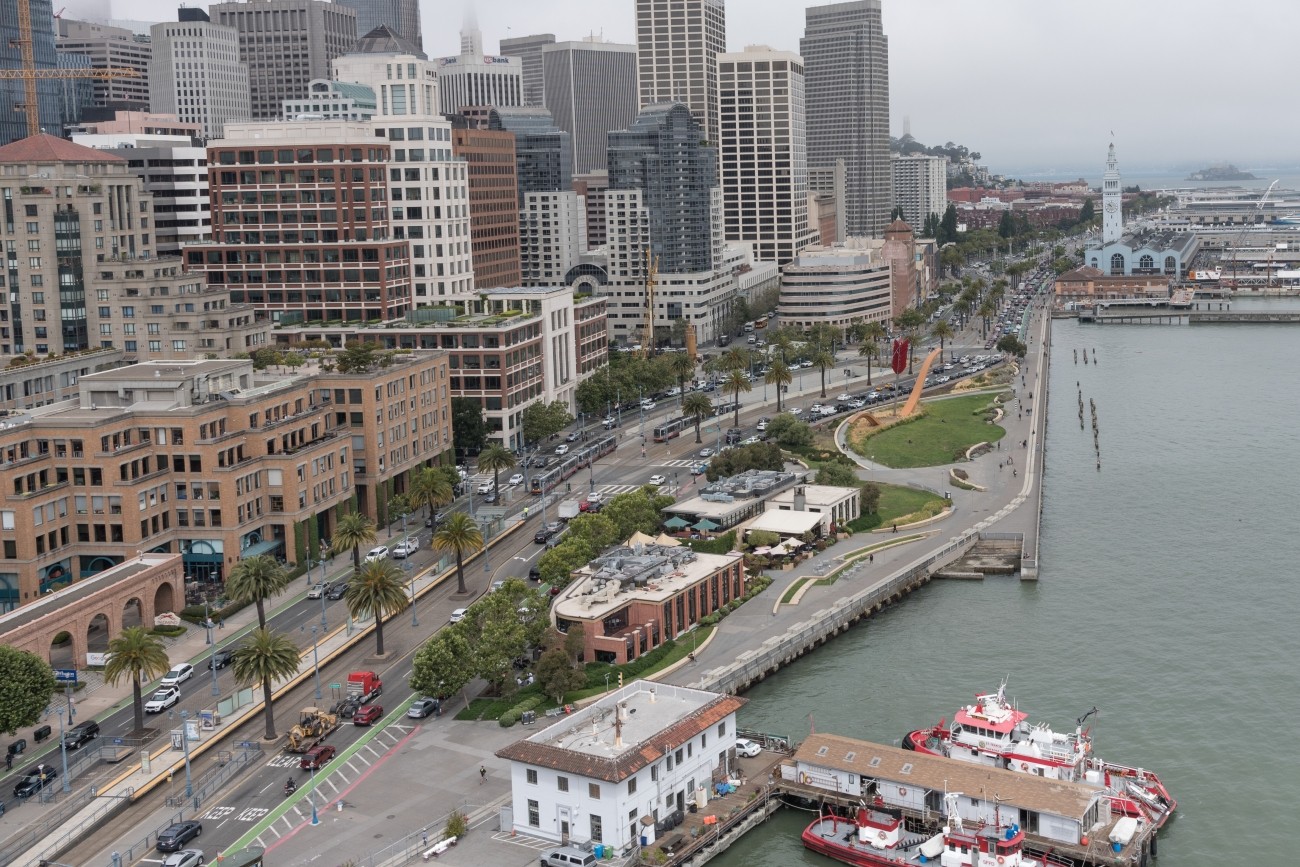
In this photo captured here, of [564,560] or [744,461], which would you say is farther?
[744,461]

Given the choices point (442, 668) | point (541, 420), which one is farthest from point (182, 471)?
point (541, 420)

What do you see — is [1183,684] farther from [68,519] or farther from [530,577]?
[68,519]

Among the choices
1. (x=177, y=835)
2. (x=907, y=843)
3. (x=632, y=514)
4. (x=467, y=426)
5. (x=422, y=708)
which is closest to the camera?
(x=177, y=835)

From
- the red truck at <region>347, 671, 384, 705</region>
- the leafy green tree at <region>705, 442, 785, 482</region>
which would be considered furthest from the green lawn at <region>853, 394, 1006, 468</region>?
the red truck at <region>347, 671, 384, 705</region>

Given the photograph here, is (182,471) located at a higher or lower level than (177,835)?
higher

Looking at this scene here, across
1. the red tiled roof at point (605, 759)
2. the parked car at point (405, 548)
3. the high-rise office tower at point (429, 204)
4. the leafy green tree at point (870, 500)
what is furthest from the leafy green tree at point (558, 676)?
the high-rise office tower at point (429, 204)

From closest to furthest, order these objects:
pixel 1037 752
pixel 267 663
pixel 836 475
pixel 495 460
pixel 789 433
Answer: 1. pixel 1037 752
2. pixel 267 663
3. pixel 836 475
4. pixel 495 460
5. pixel 789 433

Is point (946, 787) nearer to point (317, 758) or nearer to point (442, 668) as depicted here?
point (442, 668)

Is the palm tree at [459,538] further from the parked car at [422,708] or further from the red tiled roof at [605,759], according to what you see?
the red tiled roof at [605,759]
